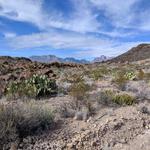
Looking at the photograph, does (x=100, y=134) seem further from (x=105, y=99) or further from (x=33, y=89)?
(x=33, y=89)

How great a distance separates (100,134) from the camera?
7.77m

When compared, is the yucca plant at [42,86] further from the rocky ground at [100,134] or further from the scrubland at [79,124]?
the rocky ground at [100,134]

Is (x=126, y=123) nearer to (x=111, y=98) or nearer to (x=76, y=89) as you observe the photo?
(x=111, y=98)

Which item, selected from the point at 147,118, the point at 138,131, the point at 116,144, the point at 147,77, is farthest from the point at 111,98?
the point at 147,77

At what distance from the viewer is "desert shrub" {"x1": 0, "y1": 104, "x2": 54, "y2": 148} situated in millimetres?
7246

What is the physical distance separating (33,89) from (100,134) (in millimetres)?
4681

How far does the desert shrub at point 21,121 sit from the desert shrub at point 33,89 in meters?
3.13

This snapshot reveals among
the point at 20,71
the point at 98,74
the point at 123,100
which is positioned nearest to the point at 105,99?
the point at 123,100

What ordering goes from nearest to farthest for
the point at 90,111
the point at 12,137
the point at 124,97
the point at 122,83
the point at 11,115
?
the point at 12,137 → the point at 11,115 → the point at 90,111 → the point at 124,97 → the point at 122,83

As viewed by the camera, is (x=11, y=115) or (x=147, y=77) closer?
(x=11, y=115)

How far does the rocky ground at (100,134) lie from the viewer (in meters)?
7.23

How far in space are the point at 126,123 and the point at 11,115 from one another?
2.57 metres

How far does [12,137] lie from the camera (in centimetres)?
720

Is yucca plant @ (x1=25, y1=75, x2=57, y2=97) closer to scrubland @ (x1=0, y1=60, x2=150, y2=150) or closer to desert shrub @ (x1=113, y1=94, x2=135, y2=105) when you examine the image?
scrubland @ (x1=0, y1=60, x2=150, y2=150)
